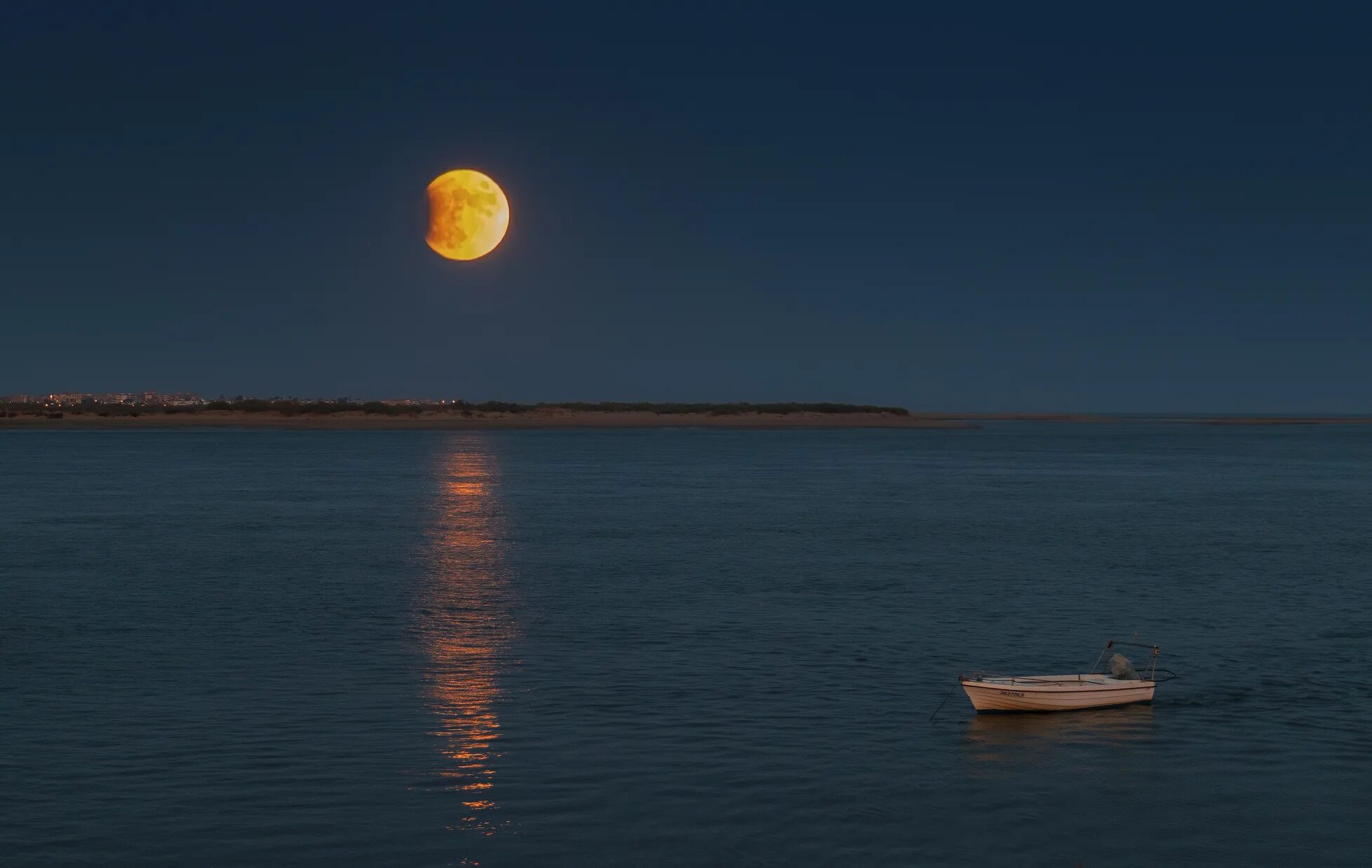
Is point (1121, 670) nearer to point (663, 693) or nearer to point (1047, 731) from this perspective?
point (1047, 731)

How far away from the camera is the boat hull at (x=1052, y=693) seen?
78.1 feet

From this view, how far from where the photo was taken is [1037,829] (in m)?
18.3

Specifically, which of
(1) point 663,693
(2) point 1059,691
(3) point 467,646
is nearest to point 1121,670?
(2) point 1059,691

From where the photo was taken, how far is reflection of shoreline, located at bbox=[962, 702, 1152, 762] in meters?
22.0

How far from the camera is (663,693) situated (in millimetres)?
25281

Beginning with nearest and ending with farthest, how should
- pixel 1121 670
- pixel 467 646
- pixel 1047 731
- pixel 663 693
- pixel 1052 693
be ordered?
pixel 1047 731, pixel 1052 693, pixel 1121 670, pixel 663 693, pixel 467 646

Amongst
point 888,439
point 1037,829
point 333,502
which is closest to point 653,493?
point 333,502

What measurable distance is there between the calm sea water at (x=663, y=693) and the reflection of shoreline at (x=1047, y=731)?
0.09 m

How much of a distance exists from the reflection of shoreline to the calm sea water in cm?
9

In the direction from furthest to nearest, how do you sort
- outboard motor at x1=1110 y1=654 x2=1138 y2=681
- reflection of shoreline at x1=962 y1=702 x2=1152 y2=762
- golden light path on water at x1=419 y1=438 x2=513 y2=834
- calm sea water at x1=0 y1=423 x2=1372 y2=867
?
outboard motor at x1=1110 y1=654 x2=1138 y2=681 → reflection of shoreline at x1=962 y1=702 x2=1152 y2=762 → golden light path on water at x1=419 y1=438 x2=513 y2=834 → calm sea water at x1=0 y1=423 x2=1372 y2=867

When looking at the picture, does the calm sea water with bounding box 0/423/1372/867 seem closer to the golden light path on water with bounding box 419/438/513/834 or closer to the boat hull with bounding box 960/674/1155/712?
the golden light path on water with bounding box 419/438/513/834

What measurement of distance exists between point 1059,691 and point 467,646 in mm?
13566

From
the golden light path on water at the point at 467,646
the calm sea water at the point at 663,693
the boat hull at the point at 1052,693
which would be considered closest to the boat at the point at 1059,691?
the boat hull at the point at 1052,693

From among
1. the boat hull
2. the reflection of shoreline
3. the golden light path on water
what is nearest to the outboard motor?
the boat hull
